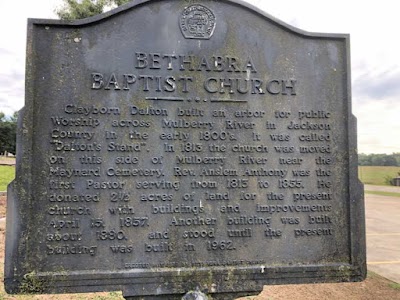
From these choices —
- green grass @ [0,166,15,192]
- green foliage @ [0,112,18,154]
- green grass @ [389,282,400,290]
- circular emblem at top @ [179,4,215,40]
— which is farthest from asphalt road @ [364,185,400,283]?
green foliage @ [0,112,18,154]

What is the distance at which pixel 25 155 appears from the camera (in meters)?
3.40

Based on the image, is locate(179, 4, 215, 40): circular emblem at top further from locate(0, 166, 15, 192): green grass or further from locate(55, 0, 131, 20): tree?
locate(0, 166, 15, 192): green grass

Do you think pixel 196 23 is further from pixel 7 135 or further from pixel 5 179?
pixel 7 135

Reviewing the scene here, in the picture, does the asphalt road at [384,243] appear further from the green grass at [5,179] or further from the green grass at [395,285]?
the green grass at [5,179]

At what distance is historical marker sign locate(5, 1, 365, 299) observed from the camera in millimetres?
3436

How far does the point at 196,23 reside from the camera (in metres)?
3.74

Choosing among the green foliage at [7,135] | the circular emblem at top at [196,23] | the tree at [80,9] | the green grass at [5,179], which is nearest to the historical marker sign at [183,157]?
the circular emblem at top at [196,23]

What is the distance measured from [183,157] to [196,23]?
140cm

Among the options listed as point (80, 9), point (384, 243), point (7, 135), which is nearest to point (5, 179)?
point (80, 9)

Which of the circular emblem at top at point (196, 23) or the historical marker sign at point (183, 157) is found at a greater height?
the circular emblem at top at point (196, 23)

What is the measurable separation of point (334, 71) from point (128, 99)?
2.23 m

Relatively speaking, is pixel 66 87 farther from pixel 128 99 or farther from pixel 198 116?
pixel 198 116

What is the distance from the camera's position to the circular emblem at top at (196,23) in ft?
12.2

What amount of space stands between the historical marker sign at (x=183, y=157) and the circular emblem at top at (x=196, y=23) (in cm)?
1
